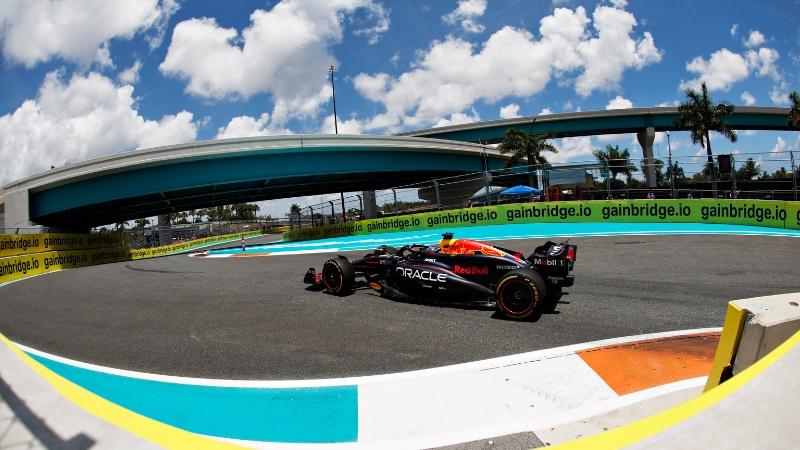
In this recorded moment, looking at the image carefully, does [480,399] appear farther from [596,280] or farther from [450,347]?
[596,280]

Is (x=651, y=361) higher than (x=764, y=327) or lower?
lower

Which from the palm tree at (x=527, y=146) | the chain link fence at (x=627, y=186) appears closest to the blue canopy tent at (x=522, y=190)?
the chain link fence at (x=627, y=186)

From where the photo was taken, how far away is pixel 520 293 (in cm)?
514

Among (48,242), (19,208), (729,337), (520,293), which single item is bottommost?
(520,293)

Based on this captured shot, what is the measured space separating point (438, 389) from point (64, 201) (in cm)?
2481

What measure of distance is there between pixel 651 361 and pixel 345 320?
3.56 meters

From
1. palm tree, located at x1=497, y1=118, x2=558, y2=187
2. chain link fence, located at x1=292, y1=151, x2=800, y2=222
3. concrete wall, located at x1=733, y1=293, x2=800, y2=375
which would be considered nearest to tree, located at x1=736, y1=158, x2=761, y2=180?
chain link fence, located at x1=292, y1=151, x2=800, y2=222

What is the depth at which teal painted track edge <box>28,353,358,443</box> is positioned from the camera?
295cm

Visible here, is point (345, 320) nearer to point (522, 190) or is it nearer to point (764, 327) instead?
point (764, 327)

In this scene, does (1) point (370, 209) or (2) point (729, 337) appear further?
(1) point (370, 209)

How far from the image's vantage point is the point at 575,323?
4941mm

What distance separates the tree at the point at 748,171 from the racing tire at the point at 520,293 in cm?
1420

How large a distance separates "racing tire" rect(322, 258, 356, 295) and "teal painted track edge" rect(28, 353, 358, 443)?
11.3ft

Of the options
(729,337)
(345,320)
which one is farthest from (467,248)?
(729,337)
